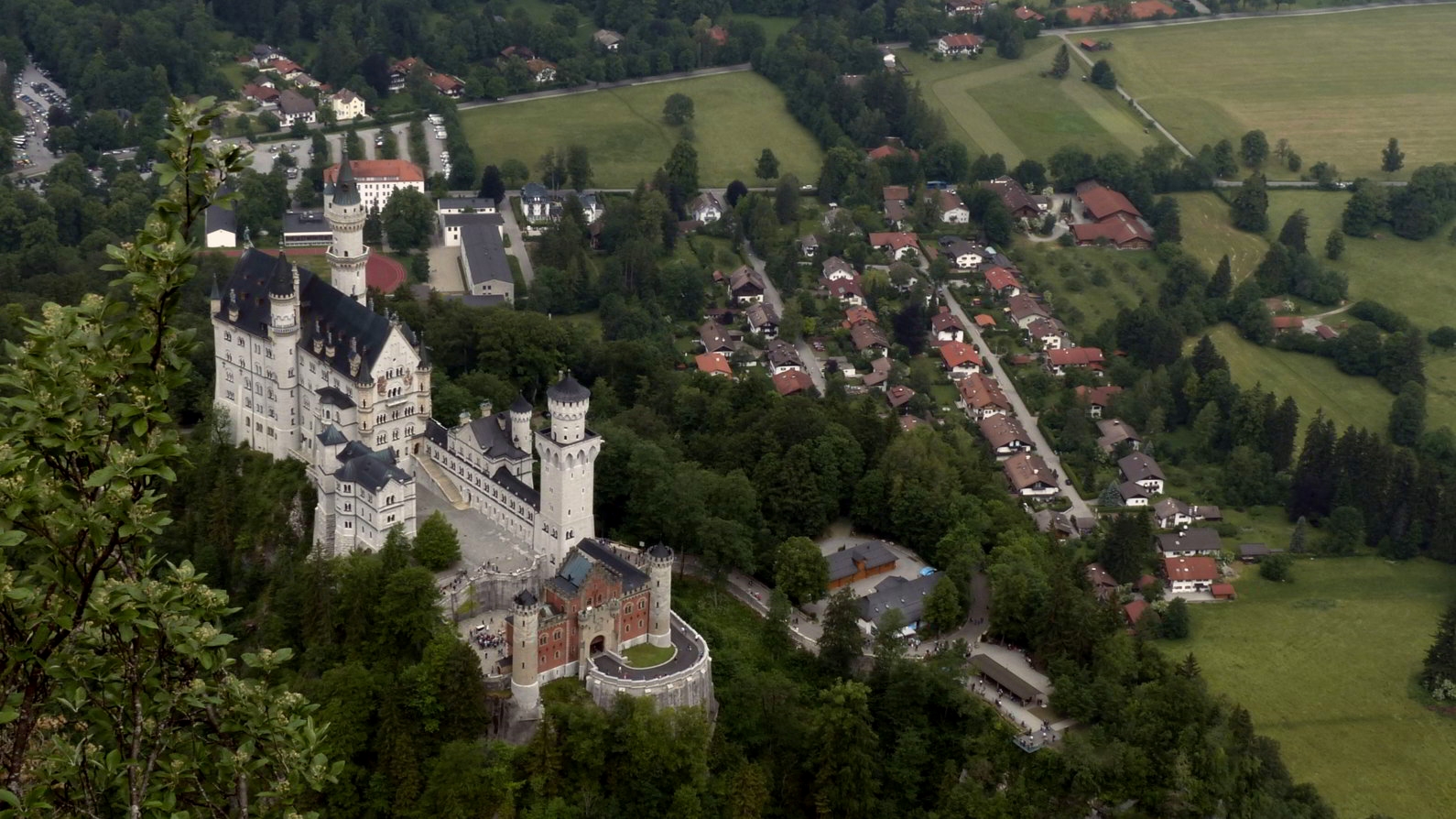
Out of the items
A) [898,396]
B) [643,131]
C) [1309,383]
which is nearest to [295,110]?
[643,131]

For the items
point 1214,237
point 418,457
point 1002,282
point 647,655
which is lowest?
point 1002,282

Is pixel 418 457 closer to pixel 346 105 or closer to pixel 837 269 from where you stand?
pixel 837 269

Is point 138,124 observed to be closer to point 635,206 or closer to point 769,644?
point 635,206

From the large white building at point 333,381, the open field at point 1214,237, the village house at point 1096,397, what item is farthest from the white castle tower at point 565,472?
the open field at point 1214,237

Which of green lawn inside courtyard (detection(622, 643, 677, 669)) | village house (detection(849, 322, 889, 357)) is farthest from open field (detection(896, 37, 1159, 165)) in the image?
green lawn inside courtyard (detection(622, 643, 677, 669))

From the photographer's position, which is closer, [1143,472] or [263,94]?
[1143,472]

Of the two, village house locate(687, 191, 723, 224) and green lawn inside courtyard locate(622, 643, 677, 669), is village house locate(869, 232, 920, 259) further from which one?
green lawn inside courtyard locate(622, 643, 677, 669)
